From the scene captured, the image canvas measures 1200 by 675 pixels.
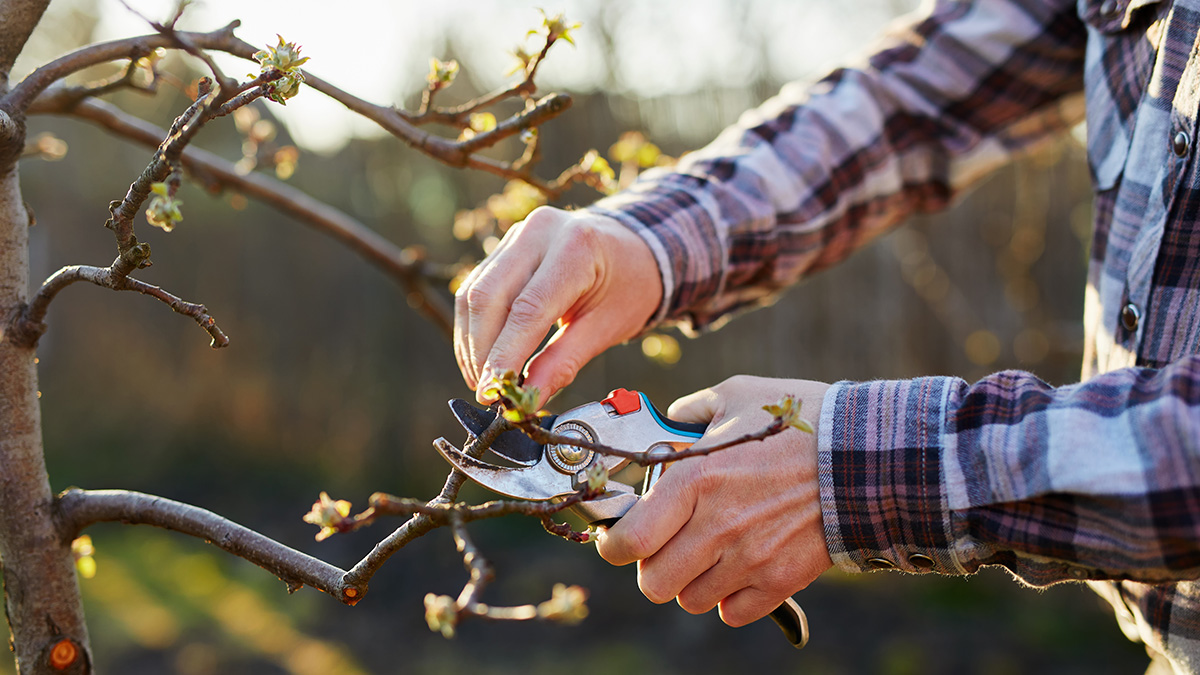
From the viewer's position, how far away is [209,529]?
1.16 meters

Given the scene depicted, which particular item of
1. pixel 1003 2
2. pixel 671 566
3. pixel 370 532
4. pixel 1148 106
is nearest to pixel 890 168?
pixel 1003 2

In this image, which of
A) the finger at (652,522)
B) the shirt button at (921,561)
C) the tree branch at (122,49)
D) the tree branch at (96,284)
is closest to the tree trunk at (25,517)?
the tree branch at (96,284)

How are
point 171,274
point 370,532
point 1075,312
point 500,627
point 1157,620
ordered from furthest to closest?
1. point 171,274
2. point 370,532
3. point 1075,312
4. point 500,627
5. point 1157,620

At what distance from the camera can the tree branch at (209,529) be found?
1.10 m

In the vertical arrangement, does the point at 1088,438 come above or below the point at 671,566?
above

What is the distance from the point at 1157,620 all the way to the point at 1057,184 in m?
4.55

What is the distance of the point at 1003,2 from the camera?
191 centimetres

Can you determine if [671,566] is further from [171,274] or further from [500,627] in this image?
[171,274]

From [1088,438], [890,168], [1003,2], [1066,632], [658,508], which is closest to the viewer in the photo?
[1088,438]

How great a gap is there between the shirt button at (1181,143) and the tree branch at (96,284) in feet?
4.65

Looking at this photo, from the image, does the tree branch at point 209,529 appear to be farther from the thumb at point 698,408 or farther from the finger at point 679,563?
the thumb at point 698,408

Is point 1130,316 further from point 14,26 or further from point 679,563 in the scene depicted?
point 14,26

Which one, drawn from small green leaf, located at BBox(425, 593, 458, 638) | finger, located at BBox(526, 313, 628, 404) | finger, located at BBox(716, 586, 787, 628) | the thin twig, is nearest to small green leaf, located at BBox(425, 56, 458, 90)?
finger, located at BBox(526, 313, 628, 404)

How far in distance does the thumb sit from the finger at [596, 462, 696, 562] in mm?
160
